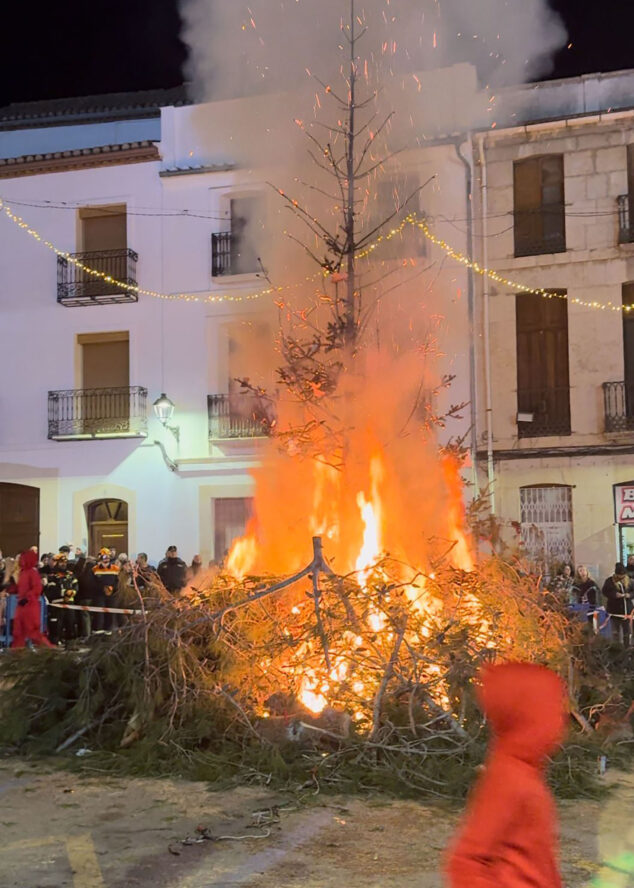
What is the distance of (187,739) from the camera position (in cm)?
666

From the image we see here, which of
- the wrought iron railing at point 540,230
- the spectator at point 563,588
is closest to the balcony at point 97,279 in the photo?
the wrought iron railing at point 540,230

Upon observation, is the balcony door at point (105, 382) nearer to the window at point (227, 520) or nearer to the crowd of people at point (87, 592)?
the window at point (227, 520)

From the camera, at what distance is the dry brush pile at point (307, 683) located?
6.27 m

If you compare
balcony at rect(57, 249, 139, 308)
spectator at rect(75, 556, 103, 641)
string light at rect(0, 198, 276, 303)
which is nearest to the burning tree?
spectator at rect(75, 556, 103, 641)

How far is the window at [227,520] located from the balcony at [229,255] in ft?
15.5

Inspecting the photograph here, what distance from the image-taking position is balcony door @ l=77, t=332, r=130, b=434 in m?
19.2

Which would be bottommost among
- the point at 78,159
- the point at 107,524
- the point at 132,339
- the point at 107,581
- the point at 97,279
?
the point at 107,581

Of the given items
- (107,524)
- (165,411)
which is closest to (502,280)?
(165,411)

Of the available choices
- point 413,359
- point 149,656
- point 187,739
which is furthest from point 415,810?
point 413,359

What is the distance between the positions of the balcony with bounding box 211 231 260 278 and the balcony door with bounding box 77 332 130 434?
2.56m

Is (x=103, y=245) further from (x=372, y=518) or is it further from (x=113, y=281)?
(x=372, y=518)

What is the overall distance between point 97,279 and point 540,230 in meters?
9.30

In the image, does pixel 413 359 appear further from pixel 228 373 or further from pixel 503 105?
pixel 503 105

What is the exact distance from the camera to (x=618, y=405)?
17469 millimetres
